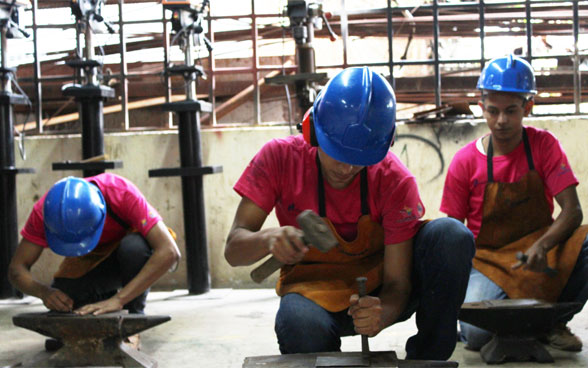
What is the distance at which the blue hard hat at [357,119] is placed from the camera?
2.08 m

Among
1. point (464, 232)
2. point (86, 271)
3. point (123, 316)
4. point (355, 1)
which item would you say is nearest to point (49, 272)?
point (86, 271)

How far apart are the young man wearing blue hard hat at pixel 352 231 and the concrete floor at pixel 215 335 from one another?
0.87m

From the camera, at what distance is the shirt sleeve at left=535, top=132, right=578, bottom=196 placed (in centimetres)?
329

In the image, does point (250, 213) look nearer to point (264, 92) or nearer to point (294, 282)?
point (294, 282)

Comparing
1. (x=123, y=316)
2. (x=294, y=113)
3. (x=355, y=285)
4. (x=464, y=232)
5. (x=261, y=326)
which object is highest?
(x=294, y=113)

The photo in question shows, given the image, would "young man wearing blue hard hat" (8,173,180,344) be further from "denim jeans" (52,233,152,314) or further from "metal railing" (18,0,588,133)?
"metal railing" (18,0,588,133)

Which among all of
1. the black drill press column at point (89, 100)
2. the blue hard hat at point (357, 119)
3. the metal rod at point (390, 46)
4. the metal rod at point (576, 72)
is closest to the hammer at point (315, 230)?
the blue hard hat at point (357, 119)

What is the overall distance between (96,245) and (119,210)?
197mm

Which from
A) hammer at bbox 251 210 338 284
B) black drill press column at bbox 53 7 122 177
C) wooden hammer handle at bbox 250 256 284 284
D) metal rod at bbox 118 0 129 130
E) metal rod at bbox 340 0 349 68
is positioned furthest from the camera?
metal rod at bbox 118 0 129 130

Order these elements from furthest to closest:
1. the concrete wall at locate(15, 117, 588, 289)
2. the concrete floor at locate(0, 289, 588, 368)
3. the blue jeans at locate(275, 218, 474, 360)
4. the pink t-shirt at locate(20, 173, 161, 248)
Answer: the concrete wall at locate(15, 117, 588, 289) → the pink t-shirt at locate(20, 173, 161, 248) → the concrete floor at locate(0, 289, 588, 368) → the blue jeans at locate(275, 218, 474, 360)

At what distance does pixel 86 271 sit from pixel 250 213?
5.20ft

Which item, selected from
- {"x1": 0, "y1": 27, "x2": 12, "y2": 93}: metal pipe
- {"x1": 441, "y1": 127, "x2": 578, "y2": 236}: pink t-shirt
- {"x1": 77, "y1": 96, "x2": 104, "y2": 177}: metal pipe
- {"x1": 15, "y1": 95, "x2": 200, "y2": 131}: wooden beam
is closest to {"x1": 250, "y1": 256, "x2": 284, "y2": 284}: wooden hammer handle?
{"x1": 441, "y1": 127, "x2": 578, "y2": 236}: pink t-shirt

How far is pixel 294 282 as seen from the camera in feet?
7.95

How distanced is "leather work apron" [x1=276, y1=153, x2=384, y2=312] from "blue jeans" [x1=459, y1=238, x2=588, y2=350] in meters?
1.03
